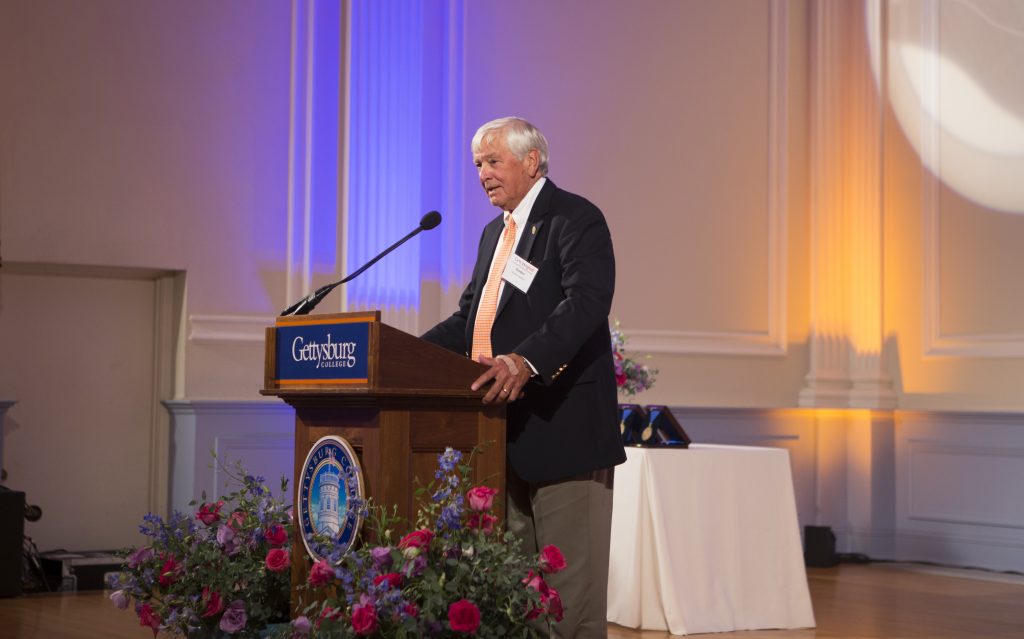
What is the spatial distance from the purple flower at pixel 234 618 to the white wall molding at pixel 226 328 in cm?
361

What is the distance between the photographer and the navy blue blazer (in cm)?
279

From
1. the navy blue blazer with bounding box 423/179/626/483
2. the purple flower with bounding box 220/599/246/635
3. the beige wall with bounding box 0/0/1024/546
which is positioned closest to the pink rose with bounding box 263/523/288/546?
the purple flower with bounding box 220/599/246/635

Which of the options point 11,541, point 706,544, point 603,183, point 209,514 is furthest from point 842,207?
point 209,514

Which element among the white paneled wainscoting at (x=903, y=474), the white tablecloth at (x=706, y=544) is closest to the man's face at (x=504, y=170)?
the white tablecloth at (x=706, y=544)

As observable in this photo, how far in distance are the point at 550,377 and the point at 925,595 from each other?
167 inches

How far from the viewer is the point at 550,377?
2.70m

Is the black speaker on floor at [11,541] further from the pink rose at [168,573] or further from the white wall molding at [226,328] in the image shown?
the pink rose at [168,573]

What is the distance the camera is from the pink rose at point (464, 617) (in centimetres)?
259

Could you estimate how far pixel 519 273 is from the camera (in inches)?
114

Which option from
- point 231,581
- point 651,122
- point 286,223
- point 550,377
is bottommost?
point 231,581

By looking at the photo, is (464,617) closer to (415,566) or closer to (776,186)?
(415,566)

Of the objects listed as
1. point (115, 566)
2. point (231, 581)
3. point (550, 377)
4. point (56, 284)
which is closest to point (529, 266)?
point (550, 377)

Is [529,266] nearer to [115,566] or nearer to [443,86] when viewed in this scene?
[115,566]

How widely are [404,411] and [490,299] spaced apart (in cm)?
39
